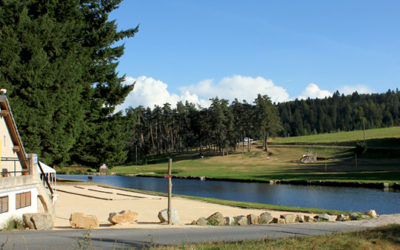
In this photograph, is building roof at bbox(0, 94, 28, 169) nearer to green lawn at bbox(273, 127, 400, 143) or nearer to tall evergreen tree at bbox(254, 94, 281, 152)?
tall evergreen tree at bbox(254, 94, 281, 152)

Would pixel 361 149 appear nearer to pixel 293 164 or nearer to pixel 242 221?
pixel 293 164

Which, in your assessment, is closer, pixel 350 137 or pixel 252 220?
pixel 252 220

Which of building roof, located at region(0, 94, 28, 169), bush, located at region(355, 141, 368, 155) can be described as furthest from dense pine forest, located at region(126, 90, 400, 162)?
building roof, located at region(0, 94, 28, 169)

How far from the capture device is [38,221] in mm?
16031

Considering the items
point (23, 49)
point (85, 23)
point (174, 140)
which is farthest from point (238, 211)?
point (174, 140)

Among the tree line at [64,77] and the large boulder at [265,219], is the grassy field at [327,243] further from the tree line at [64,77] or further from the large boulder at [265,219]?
the tree line at [64,77]

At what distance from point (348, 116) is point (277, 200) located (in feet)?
567

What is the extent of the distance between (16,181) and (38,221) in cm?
276

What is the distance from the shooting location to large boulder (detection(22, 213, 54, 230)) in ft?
52.4

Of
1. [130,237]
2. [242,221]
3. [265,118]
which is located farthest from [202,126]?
[130,237]

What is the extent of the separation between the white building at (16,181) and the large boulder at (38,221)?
1.07 meters

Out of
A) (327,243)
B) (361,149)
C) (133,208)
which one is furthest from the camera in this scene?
(361,149)

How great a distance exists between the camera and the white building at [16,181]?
1681 cm

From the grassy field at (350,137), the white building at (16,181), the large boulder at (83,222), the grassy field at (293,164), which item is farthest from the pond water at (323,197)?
the grassy field at (350,137)
